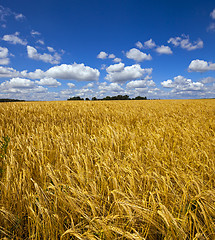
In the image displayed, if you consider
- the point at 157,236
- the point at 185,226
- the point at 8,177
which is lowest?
the point at 157,236

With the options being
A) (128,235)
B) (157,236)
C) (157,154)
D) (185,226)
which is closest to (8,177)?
(128,235)

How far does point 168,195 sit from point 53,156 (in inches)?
56.7

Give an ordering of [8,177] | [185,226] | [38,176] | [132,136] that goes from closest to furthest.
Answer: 1. [185,226]
2. [8,177]
3. [38,176]
4. [132,136]

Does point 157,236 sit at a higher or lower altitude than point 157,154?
lower

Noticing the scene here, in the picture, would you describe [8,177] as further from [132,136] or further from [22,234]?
[132,136]

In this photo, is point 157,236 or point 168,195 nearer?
point 157,236

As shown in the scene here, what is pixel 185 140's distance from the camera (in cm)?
270

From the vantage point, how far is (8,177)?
136 centimetres

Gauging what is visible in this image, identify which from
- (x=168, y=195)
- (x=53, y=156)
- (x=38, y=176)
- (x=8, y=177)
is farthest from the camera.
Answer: (x=53, y=156)

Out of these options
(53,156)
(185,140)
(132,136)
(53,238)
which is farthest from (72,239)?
(185,140)

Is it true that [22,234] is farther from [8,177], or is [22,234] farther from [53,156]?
[53,156]

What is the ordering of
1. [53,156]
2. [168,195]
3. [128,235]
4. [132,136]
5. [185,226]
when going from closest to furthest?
1. [128,235]
2. [185,226]
3. [168,195]
4. [53,156]
5. [132,136]

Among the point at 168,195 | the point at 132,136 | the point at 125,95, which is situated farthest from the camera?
the point at 125,95

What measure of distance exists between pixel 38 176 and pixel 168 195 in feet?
4.16
